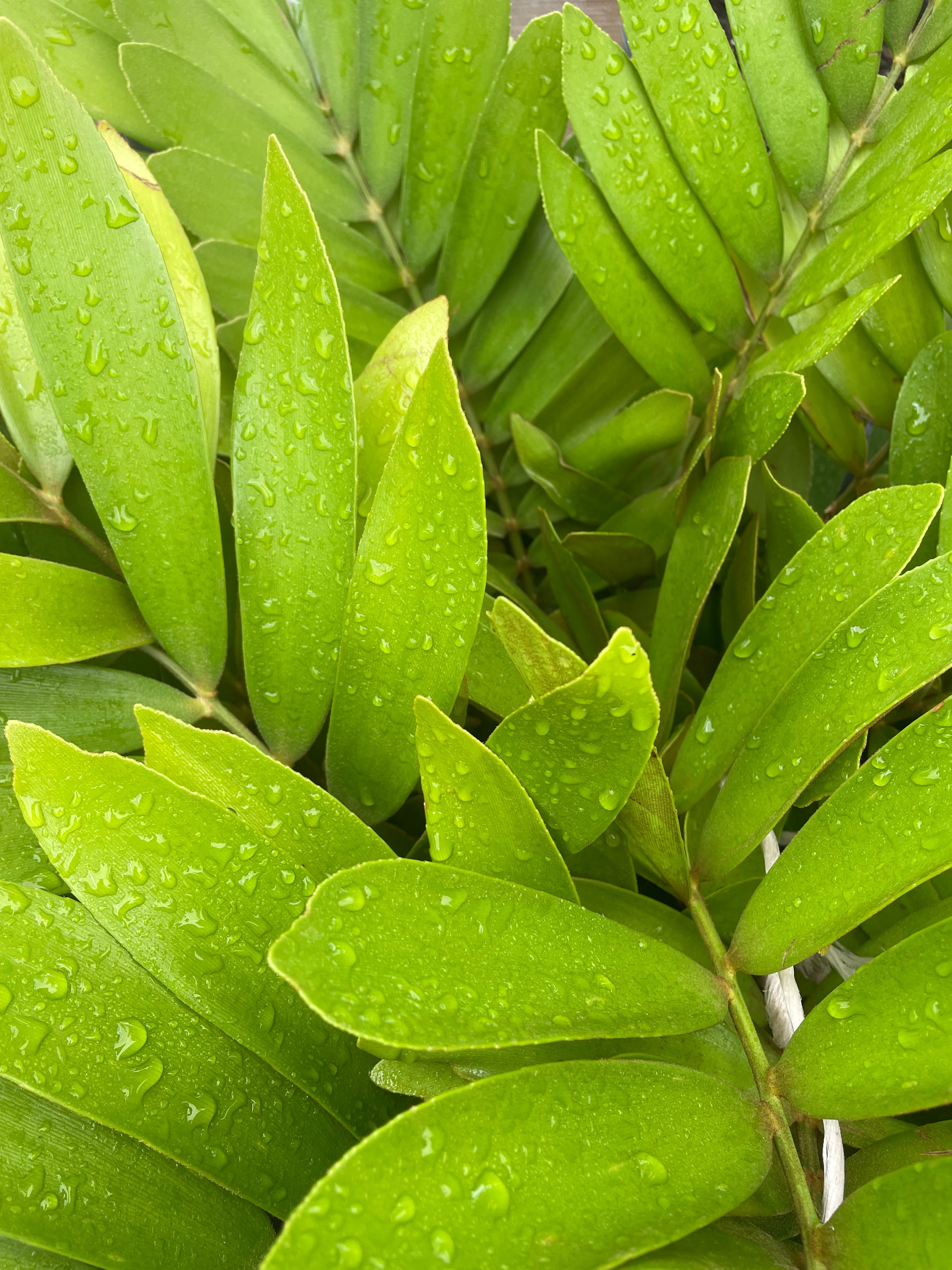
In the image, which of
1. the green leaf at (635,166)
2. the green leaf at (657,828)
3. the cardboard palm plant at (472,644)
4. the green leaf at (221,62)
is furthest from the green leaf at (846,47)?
the green leaf at (657,828)

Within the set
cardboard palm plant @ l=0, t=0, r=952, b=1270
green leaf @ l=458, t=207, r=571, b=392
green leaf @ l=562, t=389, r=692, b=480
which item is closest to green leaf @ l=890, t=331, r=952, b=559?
cardboard palm plant @ l=0, t=0, r=952, b=1270

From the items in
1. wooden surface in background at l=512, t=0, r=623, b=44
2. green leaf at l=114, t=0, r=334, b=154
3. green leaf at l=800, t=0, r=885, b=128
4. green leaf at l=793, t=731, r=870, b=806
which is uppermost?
wooden surface in background at l=512, t=0, r=623, b=44

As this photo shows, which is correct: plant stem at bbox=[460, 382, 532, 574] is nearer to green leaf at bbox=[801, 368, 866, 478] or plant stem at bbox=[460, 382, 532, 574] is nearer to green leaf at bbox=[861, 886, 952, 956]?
green leaf at bbox=[801, 368, 866, 478]

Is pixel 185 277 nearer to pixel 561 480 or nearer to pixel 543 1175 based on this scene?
pixel 561 480

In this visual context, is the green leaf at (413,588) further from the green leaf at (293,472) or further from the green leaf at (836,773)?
the green leaf at (836,773)

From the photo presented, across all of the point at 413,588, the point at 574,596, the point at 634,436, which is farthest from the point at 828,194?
the point at 413,588

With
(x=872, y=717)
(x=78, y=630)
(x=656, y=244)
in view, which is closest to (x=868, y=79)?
(x=656, y=244)
